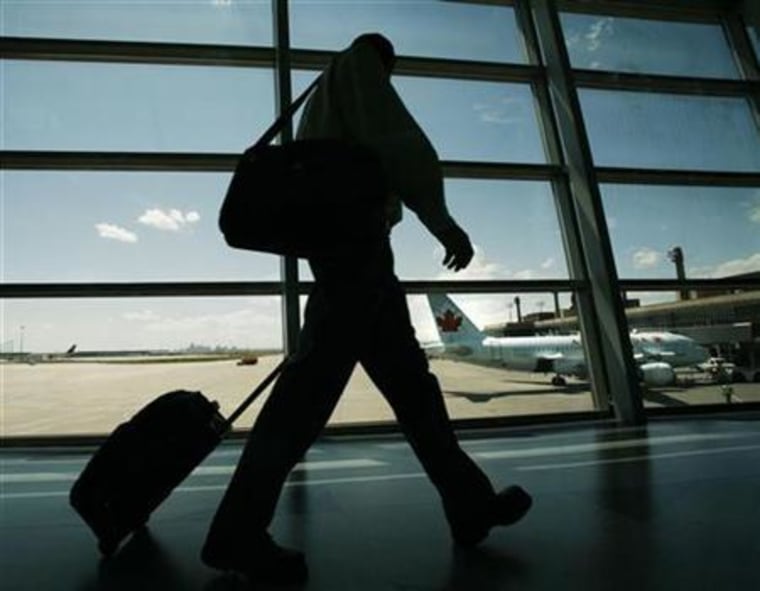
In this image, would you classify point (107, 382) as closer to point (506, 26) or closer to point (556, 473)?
point (556, 473)

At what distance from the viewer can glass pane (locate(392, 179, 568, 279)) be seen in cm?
447

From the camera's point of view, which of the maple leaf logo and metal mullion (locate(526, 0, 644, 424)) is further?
the maple leaf logo

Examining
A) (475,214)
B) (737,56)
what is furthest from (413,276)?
(737,56)

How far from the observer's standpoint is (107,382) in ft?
14.0

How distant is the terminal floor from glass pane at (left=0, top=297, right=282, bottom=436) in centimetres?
114

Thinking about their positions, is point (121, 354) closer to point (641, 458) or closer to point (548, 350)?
point (548, 350)

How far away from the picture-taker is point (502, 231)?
15.4 feet

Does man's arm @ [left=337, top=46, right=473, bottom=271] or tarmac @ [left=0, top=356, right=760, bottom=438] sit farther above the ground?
man's arm @ [left=337, top=46, right=473, bottom=271]

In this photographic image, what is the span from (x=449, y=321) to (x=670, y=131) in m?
2.33

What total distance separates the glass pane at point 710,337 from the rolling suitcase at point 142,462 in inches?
139

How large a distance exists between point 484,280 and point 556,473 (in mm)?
2118

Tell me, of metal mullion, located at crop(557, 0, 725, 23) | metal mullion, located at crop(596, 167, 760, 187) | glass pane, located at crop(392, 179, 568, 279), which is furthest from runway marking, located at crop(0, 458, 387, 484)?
metal mullion, located at crop(557, 0, 725, 23)

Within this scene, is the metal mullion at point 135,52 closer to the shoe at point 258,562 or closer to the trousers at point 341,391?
the trousers at point 341,391

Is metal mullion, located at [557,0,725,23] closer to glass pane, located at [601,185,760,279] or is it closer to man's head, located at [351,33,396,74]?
glass pane, located at [601,185,760,279]
